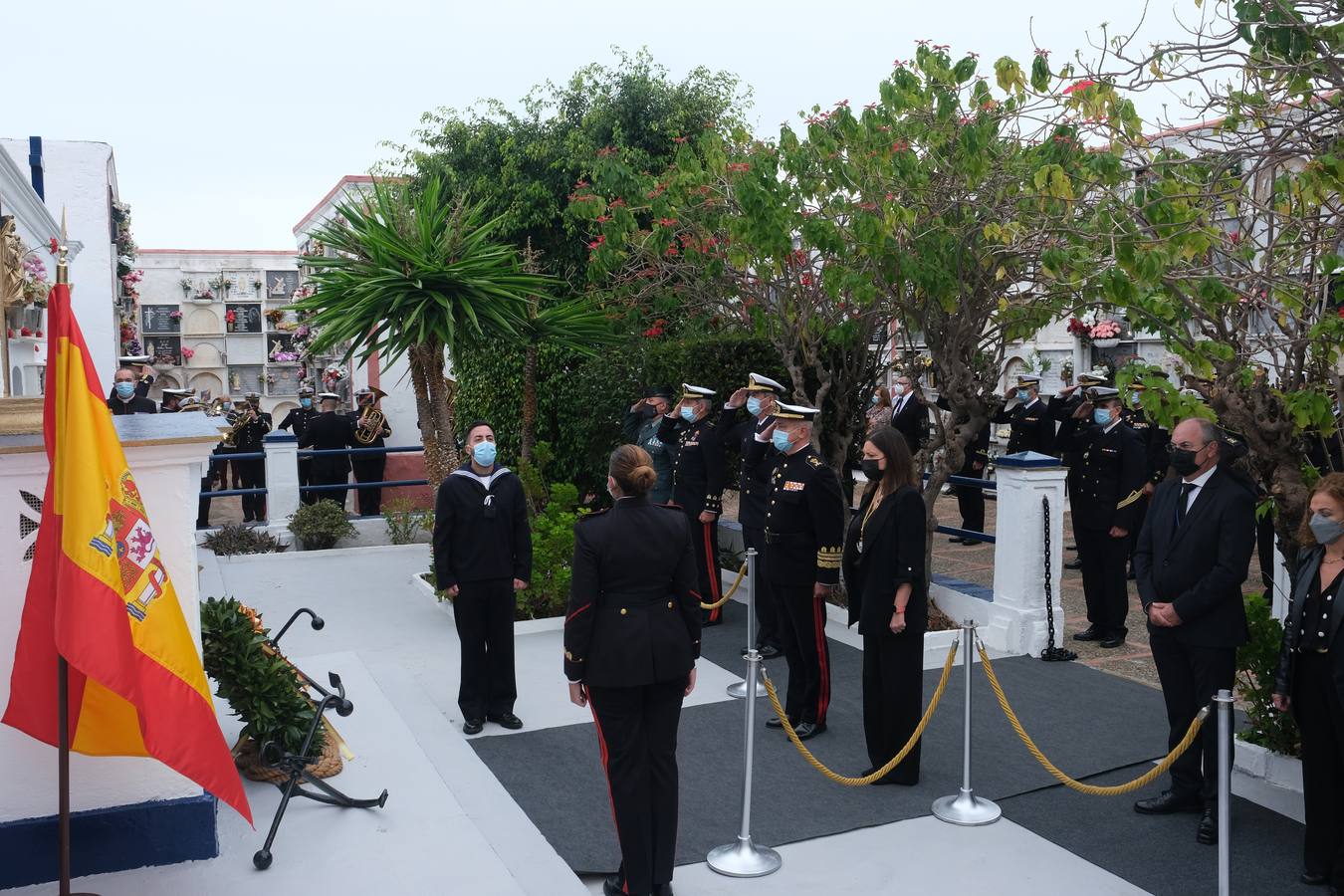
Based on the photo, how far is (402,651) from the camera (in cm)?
875

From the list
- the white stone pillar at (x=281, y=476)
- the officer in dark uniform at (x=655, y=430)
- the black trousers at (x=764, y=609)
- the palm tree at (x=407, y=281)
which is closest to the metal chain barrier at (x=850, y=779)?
the black trousers at (x=764, y=609)

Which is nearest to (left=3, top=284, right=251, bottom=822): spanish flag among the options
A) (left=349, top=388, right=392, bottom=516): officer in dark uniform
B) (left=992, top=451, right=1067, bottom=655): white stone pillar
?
(left=992, top=451, right=1067, bottom=655): white stone pillar

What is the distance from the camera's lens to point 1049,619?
8336 mm

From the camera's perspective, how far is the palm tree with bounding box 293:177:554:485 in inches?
403

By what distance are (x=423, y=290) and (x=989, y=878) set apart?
7.32 meters

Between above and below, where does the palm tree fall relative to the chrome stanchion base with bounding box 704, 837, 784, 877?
above

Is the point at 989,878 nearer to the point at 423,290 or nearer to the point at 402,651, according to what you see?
the point at 402,651

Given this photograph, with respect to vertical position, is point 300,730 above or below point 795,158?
below

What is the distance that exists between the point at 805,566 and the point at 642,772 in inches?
92.7

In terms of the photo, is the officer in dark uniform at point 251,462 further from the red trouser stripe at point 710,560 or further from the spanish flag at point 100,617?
the spanish flag at point 100,617

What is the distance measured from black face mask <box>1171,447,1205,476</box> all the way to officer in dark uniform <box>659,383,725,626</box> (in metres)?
4.48

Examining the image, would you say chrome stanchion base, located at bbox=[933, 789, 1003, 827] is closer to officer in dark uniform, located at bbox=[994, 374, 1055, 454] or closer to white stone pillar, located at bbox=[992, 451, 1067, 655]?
white stone pillar, located at bbox=[992, 451, 1067, 655]

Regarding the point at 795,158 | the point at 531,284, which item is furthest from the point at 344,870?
the point at 531,284

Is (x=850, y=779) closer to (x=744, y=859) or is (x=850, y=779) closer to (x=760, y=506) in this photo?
(x=744, y=859)
